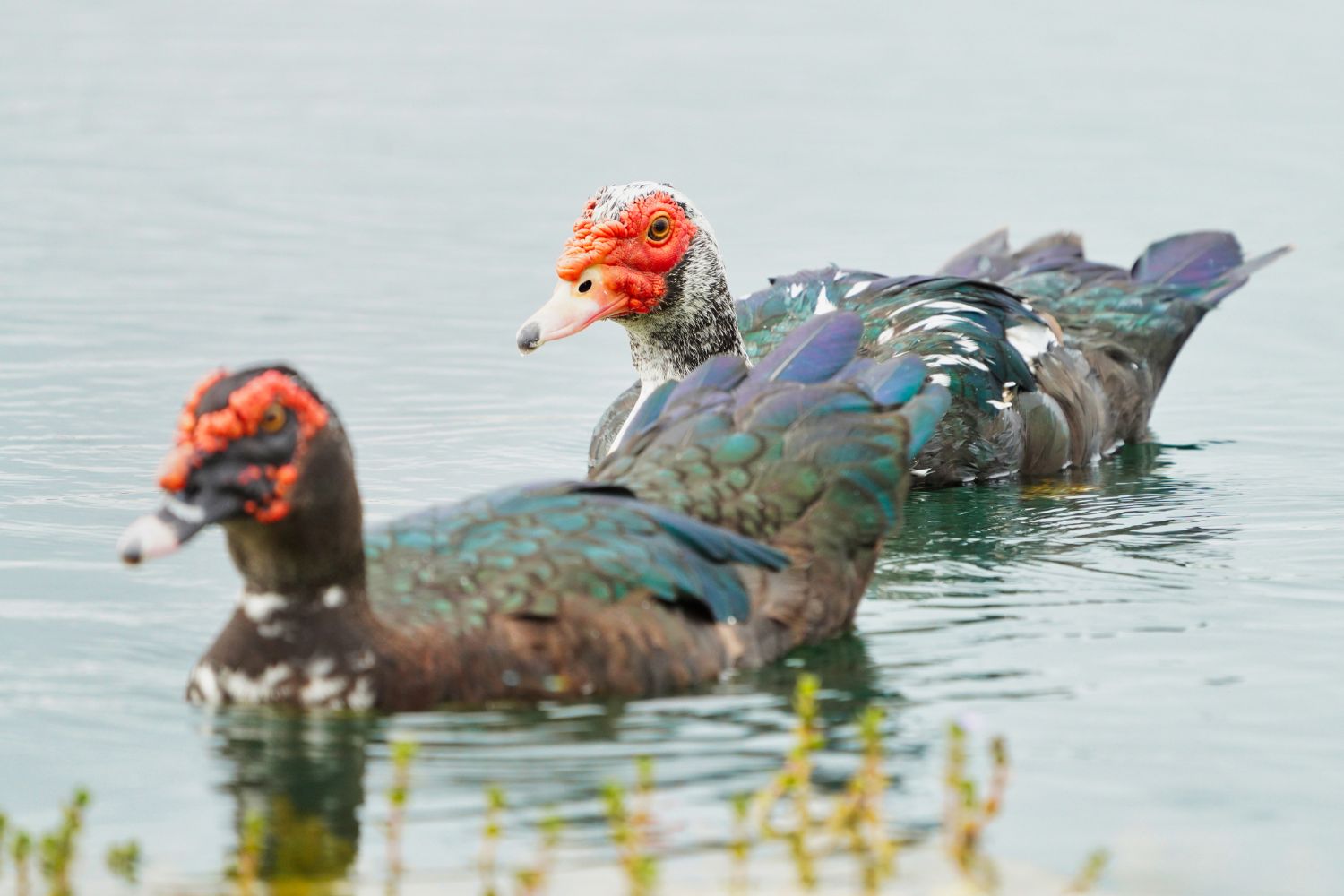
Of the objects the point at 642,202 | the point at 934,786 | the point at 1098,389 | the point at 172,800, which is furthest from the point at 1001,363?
the point at 172,800

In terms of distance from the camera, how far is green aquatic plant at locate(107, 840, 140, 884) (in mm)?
5860

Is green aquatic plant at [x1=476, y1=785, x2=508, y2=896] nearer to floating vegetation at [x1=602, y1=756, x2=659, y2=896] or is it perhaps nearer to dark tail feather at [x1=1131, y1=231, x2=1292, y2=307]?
floating vegetation at [x1=602, y1=756, x2=659, y2=896]

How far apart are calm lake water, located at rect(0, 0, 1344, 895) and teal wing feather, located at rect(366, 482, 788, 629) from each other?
37 centimetres

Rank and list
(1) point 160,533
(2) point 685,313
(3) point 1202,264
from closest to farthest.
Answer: (1) point 160,533, (2) point 685,313, (3) point 1202,264

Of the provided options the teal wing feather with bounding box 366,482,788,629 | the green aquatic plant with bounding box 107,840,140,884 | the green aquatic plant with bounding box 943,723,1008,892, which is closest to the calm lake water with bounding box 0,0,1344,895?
the green aquatic plant with bounding box 107,840,140,884

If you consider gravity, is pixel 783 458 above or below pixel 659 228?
below

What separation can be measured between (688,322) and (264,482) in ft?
13.0

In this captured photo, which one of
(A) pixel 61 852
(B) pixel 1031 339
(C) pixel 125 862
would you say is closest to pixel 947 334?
(B) pixel 1031 339

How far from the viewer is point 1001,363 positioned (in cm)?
1093

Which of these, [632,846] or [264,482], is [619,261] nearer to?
[264,482]

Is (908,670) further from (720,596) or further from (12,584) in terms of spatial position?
(12,584)

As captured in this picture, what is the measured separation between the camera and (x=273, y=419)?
22.3ft

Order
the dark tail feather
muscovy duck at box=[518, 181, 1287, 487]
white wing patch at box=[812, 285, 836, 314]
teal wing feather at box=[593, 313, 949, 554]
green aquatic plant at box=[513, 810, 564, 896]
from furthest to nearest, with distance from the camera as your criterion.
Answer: the dark tail feather → white wing patch at box=[812, 285, 836, 314] → muscovy duck at box=[518, 181, 1287, 487] → teal wing feather at box=[593, 313, 949, 554] → green aquatic plant at box=[513, 810, 564, 896]

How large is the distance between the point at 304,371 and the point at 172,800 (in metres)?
5.73
